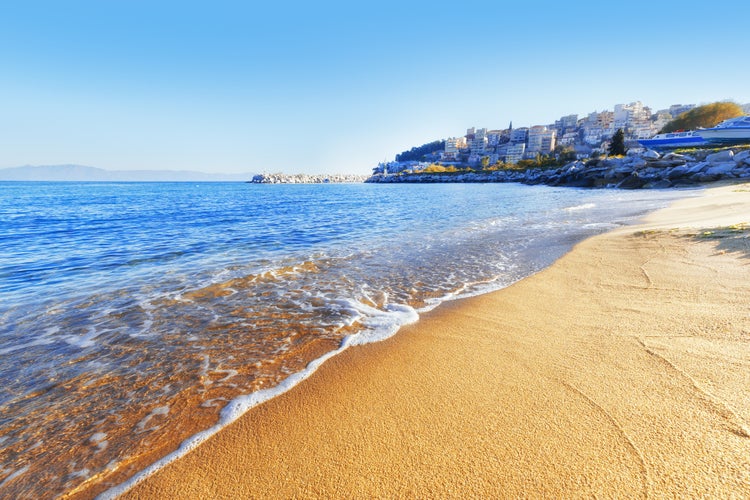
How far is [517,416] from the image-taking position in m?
2.54

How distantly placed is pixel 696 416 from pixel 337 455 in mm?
2739

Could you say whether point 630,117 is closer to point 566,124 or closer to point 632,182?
point 566,124

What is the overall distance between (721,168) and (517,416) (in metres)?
40.5

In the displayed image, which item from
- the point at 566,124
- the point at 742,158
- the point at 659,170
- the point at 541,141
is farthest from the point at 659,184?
the point at 566,124

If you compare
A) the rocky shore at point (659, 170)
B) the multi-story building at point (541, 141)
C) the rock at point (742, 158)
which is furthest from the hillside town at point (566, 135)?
the rock at point (742, 158)

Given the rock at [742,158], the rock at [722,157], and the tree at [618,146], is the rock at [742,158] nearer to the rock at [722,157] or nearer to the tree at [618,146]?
the rock at [722,157]

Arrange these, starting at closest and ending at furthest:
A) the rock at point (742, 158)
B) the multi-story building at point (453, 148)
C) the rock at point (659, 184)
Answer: the rock at point (742, 158) < the rock at point (659, 184) < the multi-story building at point (453, 148)

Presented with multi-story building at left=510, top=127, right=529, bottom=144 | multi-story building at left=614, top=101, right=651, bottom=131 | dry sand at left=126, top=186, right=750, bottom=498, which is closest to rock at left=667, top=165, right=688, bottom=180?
dry sand at left=126, top=186, right=750, bottom=498

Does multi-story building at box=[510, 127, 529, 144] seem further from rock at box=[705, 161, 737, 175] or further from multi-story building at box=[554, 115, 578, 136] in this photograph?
rock at box=[705, 161, 737, 175]

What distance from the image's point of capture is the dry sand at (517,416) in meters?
1.98

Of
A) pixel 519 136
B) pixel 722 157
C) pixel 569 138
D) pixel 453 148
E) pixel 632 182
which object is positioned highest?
pixel 519 136

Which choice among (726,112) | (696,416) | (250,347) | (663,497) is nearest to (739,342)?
(696,416)

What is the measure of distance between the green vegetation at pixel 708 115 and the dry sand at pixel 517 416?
103363 millimetres

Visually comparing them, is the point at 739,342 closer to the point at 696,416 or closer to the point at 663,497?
the point at 696,416
